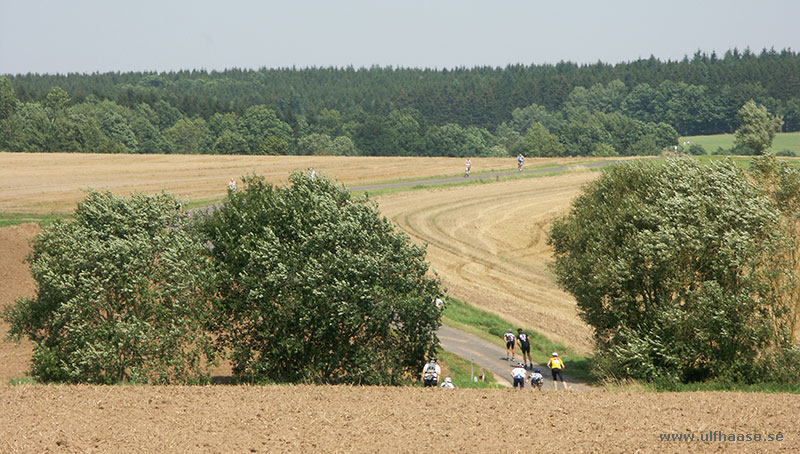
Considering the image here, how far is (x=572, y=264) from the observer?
38.5 m

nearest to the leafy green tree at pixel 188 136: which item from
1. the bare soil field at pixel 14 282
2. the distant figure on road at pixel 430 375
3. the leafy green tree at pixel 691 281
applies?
the bare soil field at pixel 14 282

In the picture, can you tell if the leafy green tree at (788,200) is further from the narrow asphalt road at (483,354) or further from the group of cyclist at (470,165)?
the group of cyclist at (470,165)

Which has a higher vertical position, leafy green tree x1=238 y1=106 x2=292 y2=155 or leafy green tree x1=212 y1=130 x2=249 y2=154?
leafy green tree x1=238 y1=106 x2=292 y2=155

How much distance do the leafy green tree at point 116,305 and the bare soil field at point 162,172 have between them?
35819 millimetres

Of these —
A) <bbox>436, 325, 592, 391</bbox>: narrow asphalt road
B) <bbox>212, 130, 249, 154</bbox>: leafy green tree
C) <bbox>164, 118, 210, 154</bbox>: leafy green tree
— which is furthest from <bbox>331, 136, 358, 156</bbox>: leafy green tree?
<bbox>436, 325, 592, 391</bbox>: narrow asphalt road

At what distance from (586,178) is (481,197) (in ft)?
52.0

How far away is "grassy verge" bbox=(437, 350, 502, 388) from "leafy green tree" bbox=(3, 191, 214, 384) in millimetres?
9795


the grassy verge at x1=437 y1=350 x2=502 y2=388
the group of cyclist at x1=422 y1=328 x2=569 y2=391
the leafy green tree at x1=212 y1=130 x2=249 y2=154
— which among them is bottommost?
the grassy verge at x1=437 y1=350 x2=502 y2=388

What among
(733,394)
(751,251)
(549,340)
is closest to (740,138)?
(549,340)

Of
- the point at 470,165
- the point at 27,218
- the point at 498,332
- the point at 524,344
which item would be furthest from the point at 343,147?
the point at 524,344

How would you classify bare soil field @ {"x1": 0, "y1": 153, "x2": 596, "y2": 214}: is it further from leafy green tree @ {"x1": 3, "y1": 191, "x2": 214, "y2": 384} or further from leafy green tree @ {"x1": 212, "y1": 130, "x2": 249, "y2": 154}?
leafy green tree @ {"x1": 212, "y1": 130, "x2": 249, "y2": 154}

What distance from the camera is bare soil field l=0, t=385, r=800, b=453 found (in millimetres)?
19062

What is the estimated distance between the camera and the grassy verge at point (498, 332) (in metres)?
38.2

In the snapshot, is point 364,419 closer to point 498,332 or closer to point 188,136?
point 498,332
